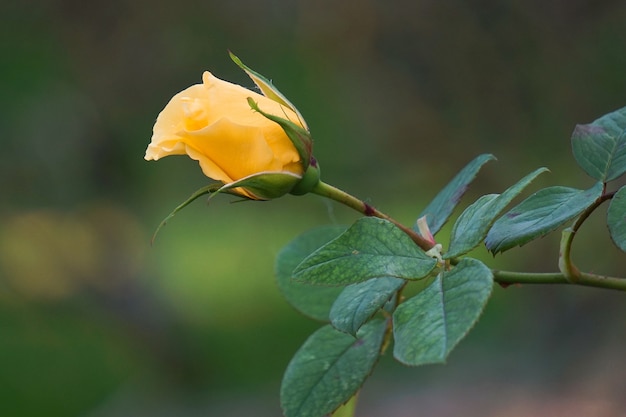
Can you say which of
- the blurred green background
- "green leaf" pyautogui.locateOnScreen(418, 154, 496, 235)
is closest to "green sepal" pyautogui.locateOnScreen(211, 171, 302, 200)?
"green leaf" pyautogui.locateOnScreen(418, 154, 496, 235)

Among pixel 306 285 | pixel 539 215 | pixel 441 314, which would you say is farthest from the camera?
pixel 306 285

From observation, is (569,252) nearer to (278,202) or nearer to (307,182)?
(307,182)

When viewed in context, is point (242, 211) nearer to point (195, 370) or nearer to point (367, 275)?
point (195, 370)

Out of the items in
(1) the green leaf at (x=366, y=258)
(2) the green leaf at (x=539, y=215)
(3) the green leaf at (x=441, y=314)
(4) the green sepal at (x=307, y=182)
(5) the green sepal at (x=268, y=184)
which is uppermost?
(5) the green sepal at (x=268, y=184)

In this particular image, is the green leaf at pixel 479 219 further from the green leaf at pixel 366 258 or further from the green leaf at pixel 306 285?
the green leaf at pixel 306 285

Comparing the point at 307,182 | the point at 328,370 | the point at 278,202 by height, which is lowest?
the point at 278,202

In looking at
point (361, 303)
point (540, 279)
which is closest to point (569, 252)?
point (540, 279)

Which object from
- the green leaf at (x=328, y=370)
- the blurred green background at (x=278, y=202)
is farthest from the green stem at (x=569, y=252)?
the blurred green background at (x=278, y=202)
